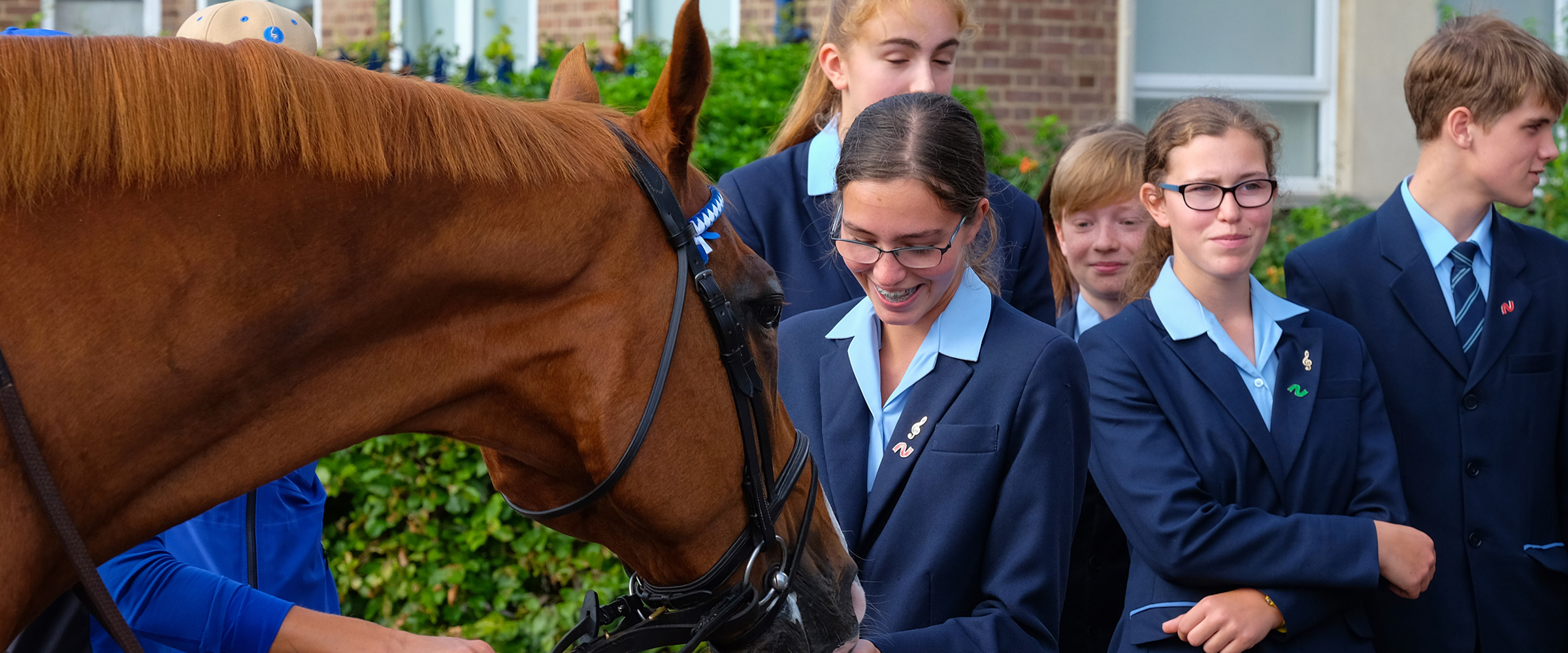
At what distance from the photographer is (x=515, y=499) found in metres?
1.95

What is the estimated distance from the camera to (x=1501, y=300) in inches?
123

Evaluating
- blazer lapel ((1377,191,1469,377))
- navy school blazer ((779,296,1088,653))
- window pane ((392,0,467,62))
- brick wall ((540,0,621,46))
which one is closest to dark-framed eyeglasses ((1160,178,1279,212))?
blazer lapel ((1377,191,1469,377))

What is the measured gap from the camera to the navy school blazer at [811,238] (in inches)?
124

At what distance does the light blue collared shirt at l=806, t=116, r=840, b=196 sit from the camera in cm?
306

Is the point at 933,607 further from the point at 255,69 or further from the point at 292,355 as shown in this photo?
the point at 255,69

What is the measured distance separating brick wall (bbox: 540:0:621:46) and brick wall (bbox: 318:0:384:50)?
1598 mm

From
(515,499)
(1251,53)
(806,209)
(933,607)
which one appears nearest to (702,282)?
(515,499)

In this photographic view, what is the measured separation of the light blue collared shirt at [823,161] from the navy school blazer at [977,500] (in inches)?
34.9

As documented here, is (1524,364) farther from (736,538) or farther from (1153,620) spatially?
(736,538)

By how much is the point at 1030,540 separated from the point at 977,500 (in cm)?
12

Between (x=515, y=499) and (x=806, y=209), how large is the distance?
1517mm

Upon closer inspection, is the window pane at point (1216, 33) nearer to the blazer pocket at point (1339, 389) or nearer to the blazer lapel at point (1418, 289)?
the blazer lapel at point (1418, 289)

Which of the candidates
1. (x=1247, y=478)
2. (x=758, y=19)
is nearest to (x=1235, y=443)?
(x=1247, y=478)

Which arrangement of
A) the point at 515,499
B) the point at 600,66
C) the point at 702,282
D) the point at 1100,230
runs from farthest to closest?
the point at 600,66
the point at 1100,230
the point at 515,499
the point at 702,282
